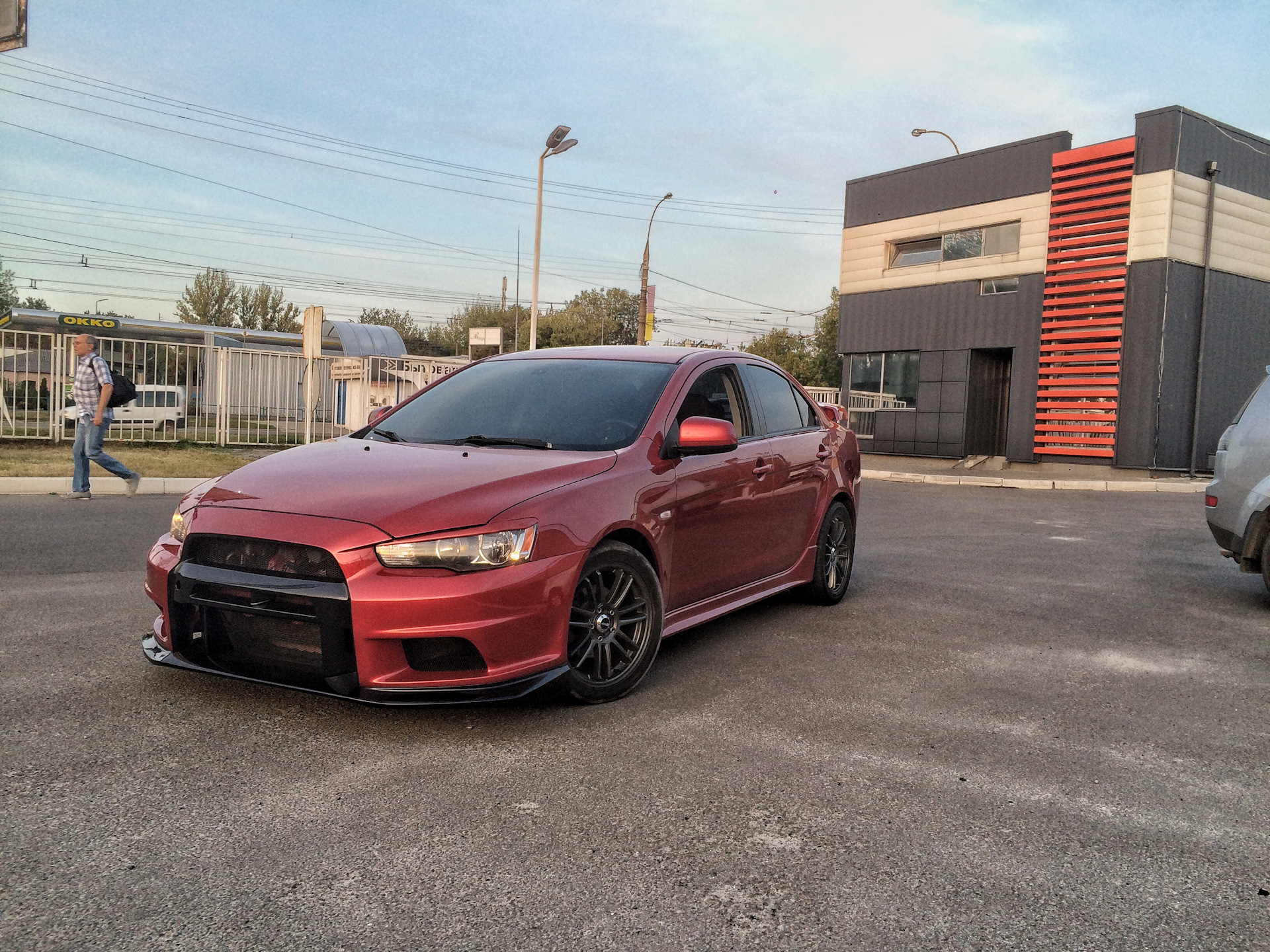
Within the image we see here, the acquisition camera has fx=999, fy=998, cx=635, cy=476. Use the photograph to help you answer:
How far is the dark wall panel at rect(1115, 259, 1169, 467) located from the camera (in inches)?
825

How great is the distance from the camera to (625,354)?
5.43m

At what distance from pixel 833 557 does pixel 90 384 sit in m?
9.03

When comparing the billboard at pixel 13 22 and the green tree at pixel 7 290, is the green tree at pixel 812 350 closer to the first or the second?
the green tree at pixel 7 290

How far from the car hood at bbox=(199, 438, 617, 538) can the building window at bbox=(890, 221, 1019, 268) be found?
879 inches

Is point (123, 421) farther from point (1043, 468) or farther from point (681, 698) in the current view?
point (1043, 468)

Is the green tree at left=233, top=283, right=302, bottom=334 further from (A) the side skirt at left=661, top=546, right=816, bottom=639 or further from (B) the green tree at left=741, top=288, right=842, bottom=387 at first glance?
(A) the side skirt at left=661, top=546, right=816, bottom=639

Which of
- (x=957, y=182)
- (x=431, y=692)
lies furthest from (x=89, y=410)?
(x=957, y=182)

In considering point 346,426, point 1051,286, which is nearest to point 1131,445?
point 1051,286

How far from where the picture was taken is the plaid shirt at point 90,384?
11.2m

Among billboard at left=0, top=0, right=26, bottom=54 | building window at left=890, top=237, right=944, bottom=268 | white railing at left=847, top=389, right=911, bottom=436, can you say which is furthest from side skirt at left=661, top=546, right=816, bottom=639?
building window at left=890, top=237, right=944, bottom=268

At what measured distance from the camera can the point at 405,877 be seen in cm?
262

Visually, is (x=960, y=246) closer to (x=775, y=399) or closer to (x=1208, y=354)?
(x=1208, y=354)

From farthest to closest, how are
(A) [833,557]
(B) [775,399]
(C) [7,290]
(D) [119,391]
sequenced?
1. (C) [7,290]
2. (D) [119,391]
3. (A) [833,557]
4. (B) [775,399]

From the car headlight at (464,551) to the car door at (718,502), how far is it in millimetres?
1051
